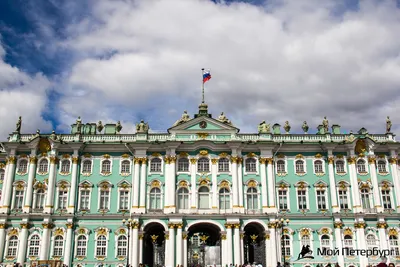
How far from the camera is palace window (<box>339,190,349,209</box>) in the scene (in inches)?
1893

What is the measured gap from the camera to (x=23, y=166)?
4928 cm

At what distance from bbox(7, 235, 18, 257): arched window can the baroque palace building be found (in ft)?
0.35

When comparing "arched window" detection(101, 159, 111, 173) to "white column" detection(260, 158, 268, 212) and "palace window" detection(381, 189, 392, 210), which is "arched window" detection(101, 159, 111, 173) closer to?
"white column" detection(260, 158, 268, 212)

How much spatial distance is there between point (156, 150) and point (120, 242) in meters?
10.9

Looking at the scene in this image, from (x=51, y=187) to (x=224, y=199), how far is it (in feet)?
63.8

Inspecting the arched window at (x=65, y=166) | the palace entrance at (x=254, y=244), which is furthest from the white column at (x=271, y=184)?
the arched window at (x=65, y=166)

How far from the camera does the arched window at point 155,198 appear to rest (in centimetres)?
4753

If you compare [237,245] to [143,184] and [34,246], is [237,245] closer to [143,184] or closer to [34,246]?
[143,184]

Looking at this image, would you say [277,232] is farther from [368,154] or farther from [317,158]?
[368,154]

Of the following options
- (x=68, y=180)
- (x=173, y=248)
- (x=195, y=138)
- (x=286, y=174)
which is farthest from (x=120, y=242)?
(x=286, y=174)

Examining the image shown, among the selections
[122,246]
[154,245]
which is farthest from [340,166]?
[122,246]

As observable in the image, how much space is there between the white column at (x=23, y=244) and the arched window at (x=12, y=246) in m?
0.79

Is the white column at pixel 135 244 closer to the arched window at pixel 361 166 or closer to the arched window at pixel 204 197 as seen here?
the arched window at pixel 204 197

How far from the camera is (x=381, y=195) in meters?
48.5
